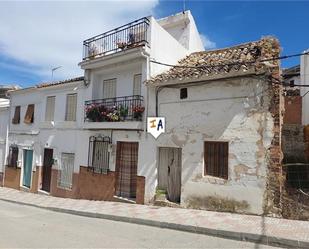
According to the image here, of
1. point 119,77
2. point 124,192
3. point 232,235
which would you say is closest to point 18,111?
point 119,77

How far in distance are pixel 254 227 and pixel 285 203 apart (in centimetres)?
171

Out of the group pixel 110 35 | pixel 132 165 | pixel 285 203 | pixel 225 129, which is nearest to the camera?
pixel 285 203

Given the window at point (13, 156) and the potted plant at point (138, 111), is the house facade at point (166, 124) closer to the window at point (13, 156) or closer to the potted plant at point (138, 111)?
the potted plant at point (138, 111)

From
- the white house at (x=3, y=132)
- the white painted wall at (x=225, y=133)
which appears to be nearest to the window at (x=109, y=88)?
the white painted wall at (x=225, y=133)

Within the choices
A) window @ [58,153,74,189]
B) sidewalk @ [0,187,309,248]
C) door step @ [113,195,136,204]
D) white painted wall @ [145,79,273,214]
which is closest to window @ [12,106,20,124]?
window @ [58,153,74,189]

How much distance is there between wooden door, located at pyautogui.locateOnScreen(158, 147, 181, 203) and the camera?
11.9 metres

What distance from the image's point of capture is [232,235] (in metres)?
7.77

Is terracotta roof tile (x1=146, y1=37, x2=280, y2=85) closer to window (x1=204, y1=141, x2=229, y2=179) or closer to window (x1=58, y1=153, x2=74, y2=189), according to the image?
window (x1=204, y1=141, x2=229, y2=179)

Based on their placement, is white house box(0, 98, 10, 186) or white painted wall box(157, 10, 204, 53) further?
white house box(0, 98, 10, 186)

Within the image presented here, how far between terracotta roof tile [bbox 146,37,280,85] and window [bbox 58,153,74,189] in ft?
21.7

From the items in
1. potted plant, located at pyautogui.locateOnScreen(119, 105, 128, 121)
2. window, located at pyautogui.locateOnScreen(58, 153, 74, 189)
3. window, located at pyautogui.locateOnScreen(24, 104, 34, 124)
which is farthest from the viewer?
window, located at pyautogui.locateOnScreen(24, 104, 34, 124)

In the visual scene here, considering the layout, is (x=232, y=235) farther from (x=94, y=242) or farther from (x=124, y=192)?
(x=124, y=192)

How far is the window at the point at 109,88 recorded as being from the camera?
571 inches

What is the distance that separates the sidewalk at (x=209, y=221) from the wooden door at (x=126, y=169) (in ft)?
2.55
